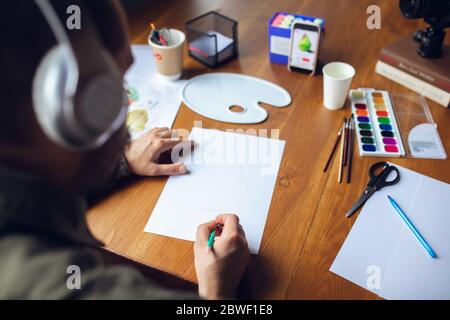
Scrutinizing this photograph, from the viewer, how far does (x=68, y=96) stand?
1.41 feet

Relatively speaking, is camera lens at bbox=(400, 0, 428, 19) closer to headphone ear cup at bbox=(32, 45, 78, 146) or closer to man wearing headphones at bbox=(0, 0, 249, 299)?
man wearing headphones at bbox=(0, 0, 249, 299)

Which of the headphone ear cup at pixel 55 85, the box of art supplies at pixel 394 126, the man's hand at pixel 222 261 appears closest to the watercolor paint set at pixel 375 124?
the box of art supplies at pixel 394 126

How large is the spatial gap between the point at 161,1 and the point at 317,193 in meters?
1.00

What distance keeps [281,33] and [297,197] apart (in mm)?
506

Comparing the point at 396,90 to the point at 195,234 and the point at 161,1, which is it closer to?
the point at 195,234

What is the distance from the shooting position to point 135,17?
4.79 feet

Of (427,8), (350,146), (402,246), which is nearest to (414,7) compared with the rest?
(427,8)

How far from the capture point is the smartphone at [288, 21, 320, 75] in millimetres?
1099

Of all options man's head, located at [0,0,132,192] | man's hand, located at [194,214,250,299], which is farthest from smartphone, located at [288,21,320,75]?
man's head, located at [0,0,132,192]

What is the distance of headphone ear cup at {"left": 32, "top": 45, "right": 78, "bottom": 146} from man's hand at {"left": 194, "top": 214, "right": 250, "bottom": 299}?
42 centimetres

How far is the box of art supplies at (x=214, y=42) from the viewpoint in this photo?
122cm

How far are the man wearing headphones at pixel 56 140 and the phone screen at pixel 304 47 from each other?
611 millimetres

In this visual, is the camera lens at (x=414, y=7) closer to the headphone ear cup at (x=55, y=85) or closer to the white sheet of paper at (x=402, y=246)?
the white sheet of paper at (x=402, y=246)

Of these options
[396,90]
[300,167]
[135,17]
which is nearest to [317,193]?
[300,167]
